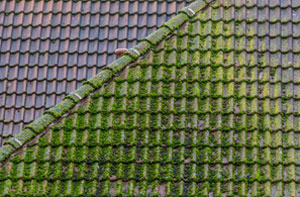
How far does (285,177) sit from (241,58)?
178 cm

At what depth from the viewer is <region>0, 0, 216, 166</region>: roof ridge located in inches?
301

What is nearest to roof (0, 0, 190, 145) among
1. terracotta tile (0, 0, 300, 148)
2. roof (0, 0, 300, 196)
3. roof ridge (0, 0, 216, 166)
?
terracotta tile (0, 0, 300, 148)

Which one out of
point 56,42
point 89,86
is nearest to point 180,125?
point 89,86

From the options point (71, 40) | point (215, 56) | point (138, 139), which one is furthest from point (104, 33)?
point (138, 139)

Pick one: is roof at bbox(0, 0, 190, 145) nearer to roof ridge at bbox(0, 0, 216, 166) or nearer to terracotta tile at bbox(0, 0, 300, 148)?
terracotta tile at bbox(0, 0, 300, 148)

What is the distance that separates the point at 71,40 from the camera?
35.0 feet

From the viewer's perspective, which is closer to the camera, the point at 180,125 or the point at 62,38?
the point at 180,125

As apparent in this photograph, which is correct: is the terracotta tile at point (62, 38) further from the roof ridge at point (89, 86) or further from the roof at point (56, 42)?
the roof ridge at point (89, 86)

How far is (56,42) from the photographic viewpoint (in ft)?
35.1

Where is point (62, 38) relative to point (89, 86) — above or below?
above

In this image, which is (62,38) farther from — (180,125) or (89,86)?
(180,125)

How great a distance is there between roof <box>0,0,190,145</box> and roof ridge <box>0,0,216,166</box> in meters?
1.87

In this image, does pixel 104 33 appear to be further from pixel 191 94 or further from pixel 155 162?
pixel 155 162

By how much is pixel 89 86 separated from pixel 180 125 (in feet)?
4.14
